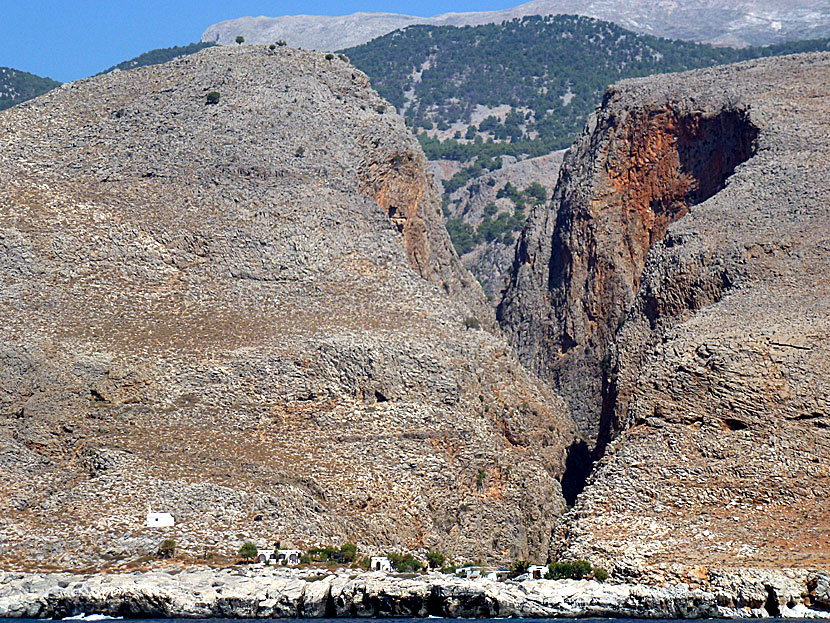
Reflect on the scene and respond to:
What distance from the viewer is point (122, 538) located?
6206 centimetres

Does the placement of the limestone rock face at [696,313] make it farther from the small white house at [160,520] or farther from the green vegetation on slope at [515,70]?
the green vegetation on slope at [515,70]

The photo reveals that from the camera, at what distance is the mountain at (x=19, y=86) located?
488ft

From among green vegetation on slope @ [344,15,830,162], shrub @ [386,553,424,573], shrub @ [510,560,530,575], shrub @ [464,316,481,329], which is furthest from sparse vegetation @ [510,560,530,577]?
green vegetation on slope @ [344,15,830,162]

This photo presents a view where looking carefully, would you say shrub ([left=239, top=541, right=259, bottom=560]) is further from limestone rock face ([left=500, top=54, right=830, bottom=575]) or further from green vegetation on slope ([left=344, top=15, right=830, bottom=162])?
green vegetation on slope ([left=344, top=15, right=830, bottom=162])

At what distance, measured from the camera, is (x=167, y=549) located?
61688 mm

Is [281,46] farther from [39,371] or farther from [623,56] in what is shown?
[623,56]

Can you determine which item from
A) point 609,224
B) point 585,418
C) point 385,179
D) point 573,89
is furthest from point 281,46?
point 573,89

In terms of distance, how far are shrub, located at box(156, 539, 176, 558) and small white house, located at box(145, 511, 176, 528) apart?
1076 millimetres

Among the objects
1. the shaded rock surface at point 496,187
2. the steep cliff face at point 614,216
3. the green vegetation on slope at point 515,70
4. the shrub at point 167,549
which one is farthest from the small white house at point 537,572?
the green vegetation on slope at point 515,70

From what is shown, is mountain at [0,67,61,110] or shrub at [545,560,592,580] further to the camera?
mountain at [0,67,61,110]

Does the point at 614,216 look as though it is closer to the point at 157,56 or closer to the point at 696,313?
the point at 696,313

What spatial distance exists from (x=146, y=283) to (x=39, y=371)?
8.69 metres

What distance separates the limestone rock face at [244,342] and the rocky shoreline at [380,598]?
11.4ft

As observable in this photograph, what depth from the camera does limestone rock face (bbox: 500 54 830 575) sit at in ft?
204
